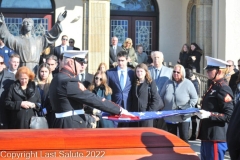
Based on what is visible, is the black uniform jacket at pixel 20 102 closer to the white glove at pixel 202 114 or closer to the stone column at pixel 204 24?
the white glove at pixel 202 114

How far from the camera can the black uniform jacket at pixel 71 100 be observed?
17.9ft

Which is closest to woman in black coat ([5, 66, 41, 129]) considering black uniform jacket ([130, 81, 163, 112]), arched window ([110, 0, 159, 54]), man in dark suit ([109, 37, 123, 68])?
black uniform jacket ([130, 81, 163, 112])

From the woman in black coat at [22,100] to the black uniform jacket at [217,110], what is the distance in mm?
2610

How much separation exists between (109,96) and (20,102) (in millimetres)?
1531

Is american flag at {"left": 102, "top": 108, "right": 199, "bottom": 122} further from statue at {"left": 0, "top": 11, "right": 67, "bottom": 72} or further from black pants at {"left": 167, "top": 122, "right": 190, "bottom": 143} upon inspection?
statue at {"left": 0, "top": 11, "right": 67, "bottom": 72}

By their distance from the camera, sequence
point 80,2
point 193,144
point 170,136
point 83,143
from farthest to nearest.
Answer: point 80,2, point 193,144, point 170,136, point 83,143

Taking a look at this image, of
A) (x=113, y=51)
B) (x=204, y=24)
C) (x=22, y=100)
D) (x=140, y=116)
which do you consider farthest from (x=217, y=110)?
(x=204, y=24)

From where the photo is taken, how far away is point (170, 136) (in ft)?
15.7

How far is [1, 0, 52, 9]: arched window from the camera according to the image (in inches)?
675

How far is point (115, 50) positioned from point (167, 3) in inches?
176

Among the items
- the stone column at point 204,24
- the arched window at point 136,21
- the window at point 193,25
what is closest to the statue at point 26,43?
the stone column at point 204,24

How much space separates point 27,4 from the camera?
17.3 meters

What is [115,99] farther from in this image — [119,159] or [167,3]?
[167,3]

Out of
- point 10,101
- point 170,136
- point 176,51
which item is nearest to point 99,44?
point 176,51
